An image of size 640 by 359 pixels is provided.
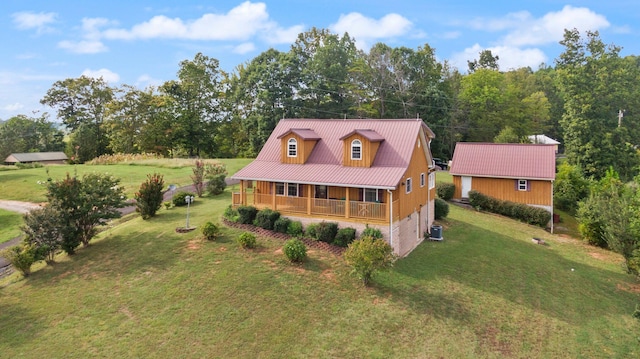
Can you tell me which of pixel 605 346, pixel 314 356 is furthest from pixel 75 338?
pixel 605 346

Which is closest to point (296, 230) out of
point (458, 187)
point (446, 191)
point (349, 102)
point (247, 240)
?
point (247, 240)

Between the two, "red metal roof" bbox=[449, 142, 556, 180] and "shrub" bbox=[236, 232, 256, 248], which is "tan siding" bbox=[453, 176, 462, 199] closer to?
"red metal roof" bbox=[449, 142, 556, 180]

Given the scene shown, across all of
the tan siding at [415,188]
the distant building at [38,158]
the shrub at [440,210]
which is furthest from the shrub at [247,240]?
the distant building at [38,158]

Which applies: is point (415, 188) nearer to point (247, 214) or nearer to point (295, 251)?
point (295, 251)

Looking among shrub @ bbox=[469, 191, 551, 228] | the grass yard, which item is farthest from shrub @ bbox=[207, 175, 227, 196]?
shrub @ bbox=[469, 191, 551, 228]

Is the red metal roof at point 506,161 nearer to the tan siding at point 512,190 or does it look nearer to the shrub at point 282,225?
the tan siding at point 512,190
